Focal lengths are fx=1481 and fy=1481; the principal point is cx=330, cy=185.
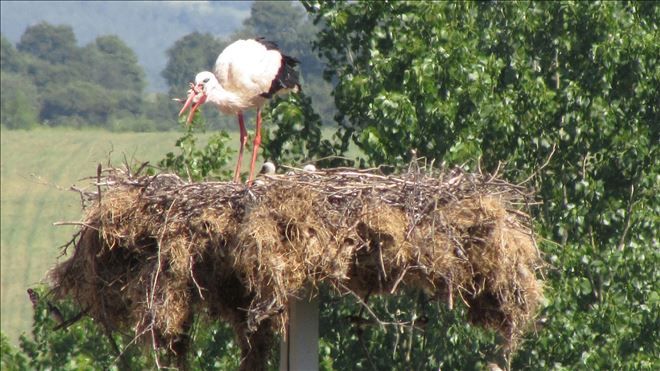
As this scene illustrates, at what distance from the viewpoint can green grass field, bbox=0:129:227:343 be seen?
39.8m

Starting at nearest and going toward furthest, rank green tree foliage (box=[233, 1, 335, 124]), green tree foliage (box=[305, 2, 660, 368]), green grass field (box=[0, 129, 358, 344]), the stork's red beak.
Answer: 1. the stork's red beak
2. green tree foliage (box=[305, 2, 660, 368])
3. green grass field (box=[0, 129, 358, 344])
4. green tree foliage (box=[233, 1, 335, 124])

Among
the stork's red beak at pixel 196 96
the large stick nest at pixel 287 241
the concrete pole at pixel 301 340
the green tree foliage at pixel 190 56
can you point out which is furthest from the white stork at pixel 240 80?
the green tree foliage at pixel 190 56

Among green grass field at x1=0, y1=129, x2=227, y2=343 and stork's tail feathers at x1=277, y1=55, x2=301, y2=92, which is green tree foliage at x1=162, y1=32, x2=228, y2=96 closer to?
green grass field at x1=0, y1=129, x2=227, y2=343

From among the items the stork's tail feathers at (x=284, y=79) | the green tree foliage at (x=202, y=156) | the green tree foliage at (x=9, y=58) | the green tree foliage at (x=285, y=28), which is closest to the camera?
the stork's tail feathers at (x=284, y=79)

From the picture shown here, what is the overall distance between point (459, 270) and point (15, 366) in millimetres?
7519

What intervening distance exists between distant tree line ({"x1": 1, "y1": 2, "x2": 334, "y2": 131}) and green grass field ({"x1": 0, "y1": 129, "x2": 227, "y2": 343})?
3.27 m

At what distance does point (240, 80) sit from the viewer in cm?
1007

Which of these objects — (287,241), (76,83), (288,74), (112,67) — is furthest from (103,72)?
(287,241)

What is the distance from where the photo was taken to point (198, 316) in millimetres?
9711

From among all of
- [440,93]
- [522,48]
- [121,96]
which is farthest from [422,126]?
[121,96]

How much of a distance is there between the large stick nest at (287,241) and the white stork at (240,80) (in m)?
1.28

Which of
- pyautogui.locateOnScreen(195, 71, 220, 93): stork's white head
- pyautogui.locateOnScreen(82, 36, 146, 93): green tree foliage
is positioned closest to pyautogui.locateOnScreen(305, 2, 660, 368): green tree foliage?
pyautogui.locateOnScreen(195, 71, 220, 93): stork's white head

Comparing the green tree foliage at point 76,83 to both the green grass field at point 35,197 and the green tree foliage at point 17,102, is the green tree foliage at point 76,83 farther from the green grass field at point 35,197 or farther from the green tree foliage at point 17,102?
the green grass field at point 35,197

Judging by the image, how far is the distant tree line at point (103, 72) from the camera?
62656mm
